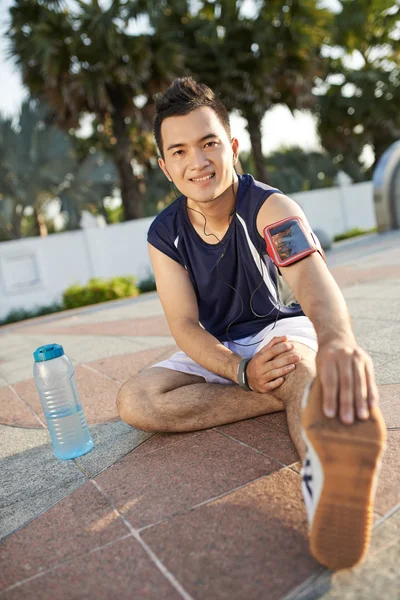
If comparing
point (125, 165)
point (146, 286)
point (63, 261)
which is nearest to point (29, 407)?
point (146, 286)

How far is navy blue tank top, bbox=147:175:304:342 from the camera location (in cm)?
241

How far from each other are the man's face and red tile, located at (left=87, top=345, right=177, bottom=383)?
1.74 metres

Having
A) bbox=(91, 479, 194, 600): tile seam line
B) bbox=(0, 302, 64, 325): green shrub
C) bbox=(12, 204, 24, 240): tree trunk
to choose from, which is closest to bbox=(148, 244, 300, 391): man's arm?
bbox=(91, 479, 194, 600): tile seam line

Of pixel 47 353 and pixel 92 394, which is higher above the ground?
pixel 47 353

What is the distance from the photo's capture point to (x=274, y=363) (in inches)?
79.1

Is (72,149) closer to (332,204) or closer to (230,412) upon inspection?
(332,204)

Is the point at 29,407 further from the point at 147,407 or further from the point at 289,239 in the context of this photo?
the point at 289,239

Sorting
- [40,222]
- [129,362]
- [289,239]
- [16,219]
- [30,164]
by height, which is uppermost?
[30,164]

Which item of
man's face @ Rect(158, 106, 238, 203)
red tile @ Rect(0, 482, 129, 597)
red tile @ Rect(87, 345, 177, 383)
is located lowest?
red tile @ Rect(87, 345, 177, 383)

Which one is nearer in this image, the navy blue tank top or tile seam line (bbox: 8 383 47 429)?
the navy blue tank top

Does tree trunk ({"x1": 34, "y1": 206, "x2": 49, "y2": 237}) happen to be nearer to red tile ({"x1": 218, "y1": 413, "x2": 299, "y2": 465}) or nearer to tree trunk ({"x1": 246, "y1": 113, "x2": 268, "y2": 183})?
tree trunk ({"x1": 246, "y1": 113, "x2": 268, "y2": 183})

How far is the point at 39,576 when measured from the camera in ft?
5.18

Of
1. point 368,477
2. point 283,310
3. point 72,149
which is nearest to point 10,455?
point 283,310

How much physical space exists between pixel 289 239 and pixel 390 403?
3.07ft
